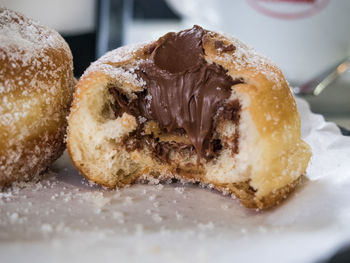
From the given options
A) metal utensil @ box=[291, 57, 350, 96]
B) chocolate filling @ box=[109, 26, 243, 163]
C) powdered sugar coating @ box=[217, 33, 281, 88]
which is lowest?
metal utensil @ box=[291, 57, 350, 96]

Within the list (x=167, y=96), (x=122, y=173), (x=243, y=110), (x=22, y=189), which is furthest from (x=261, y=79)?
(x=22, y=189)

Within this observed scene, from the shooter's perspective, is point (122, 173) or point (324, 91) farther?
point (324, 91)

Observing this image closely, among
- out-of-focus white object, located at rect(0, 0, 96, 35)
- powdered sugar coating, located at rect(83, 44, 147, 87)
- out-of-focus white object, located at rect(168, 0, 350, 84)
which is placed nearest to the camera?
powdered sugar coating, located at rect(83, 44, 147, 87)

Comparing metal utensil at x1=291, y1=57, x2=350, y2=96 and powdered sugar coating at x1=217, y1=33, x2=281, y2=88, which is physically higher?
powdered sugar coating at x1=217, y1=33, x2=281, y2=88

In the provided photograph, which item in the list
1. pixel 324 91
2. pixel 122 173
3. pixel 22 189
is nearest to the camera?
pixel 22 189

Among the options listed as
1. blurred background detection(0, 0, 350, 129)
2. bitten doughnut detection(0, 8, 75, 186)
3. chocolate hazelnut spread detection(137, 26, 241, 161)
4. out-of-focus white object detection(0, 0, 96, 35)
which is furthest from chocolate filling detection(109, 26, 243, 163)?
out-of-focus white object detection(0, 0, 96, 35)

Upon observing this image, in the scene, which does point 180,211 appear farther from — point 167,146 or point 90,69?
point 90,69

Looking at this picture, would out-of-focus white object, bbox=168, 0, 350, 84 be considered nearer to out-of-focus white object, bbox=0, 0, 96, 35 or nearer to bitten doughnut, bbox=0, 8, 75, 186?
out-of-focus white object, bbox=0, 0, 96, 35
